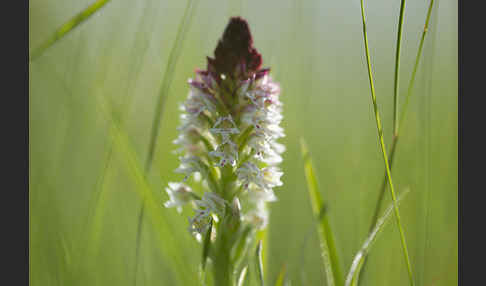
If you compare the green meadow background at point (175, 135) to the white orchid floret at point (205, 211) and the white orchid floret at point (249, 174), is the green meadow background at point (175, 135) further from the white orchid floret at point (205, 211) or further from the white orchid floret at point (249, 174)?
the white orchid floret at point (249, 174)

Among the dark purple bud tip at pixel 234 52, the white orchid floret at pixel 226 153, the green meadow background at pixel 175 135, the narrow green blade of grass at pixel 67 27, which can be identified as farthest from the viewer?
the green meadow background at pixel 175 135

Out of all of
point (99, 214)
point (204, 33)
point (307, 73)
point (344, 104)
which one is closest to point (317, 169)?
point (344, 104)

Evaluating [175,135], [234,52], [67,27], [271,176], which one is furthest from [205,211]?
[175,135]

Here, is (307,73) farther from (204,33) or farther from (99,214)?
(99,214)

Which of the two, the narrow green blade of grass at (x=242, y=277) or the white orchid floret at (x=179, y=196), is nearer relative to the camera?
the narrow green blade of grass at (x=242, y=277)

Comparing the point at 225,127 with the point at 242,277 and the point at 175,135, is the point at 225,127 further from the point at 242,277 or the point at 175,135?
the point at 175,135

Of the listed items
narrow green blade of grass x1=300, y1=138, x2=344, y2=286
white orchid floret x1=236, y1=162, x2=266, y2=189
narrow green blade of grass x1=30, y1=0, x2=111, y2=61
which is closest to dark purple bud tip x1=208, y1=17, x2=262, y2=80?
white orchid floret x1=236, y1=162, x2=266, y2=189

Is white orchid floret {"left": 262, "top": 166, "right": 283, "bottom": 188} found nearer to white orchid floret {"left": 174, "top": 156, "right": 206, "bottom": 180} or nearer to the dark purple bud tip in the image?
white orchid floret {"left": 174, "top": 156, "right": 206, "bottom": 180}

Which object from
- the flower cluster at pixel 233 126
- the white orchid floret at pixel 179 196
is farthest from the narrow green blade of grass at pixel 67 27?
the white orchid floret at pixel 179 196
